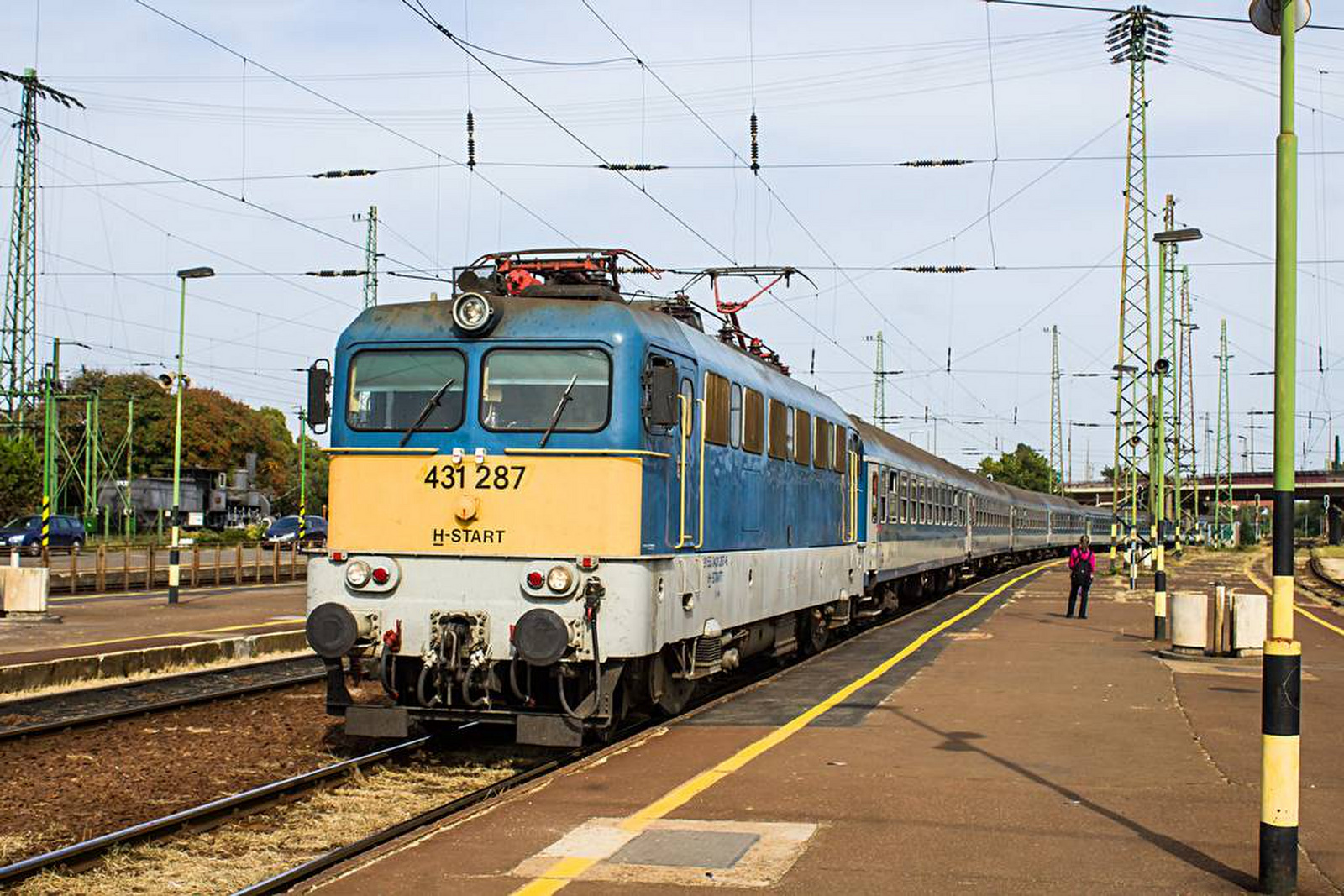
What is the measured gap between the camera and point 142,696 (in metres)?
16.1

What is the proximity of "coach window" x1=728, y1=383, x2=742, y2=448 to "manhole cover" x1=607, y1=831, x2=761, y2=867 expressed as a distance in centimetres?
588

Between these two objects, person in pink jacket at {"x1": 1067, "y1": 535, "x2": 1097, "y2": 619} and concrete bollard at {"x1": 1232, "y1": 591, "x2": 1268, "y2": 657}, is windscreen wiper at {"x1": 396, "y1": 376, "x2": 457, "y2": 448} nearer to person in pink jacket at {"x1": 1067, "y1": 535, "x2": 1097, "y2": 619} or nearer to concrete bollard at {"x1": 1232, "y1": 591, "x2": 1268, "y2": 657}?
concrete bollard at {"x1": 1232, "y1": 591, "x2": 1268, "y2": 657}

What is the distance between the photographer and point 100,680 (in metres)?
17.1

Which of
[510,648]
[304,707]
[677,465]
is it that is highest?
[677,465]

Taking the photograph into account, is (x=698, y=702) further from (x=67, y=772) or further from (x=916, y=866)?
(x=916, y=866)

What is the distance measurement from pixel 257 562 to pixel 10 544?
15264 millimetres

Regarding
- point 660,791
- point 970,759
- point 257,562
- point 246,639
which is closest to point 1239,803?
point 970,759

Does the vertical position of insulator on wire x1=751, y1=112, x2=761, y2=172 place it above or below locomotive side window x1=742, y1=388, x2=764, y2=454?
above

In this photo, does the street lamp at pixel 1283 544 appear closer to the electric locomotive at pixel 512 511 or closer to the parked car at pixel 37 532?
the electric locomotive at pixel 512 511

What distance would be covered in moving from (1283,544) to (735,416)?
23.2 ft

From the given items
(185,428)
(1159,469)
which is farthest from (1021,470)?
(1159,469)

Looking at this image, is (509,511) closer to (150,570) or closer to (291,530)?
(150,570)

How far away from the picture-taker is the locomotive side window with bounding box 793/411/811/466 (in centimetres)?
1705

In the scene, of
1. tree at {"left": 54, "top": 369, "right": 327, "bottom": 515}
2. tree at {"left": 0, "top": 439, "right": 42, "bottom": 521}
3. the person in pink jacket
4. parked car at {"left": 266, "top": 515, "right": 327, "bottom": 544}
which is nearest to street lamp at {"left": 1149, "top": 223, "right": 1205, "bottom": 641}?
the person in pink jacket
